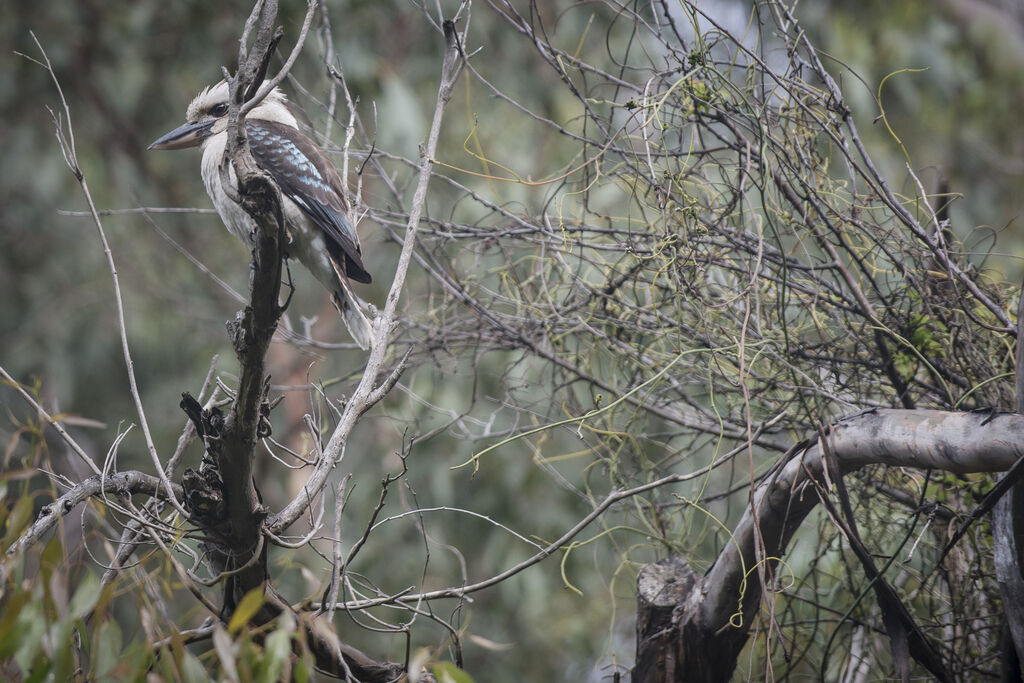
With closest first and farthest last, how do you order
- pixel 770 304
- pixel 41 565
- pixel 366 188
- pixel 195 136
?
pixel 41 565, pixel 770 304, pixel 195 136, pixel 366 188

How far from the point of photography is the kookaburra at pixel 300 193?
7.57 ft

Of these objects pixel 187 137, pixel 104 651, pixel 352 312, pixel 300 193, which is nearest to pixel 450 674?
pixel 104 651

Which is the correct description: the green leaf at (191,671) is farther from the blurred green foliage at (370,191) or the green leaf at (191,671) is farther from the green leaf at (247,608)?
the blurred green foliage at (370,191)

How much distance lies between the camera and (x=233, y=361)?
5273mm

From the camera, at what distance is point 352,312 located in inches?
91.4

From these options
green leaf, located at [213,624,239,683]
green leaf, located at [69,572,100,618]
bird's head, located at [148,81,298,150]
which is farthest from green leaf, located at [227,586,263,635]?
bird's head, located at [148,81,298,150]

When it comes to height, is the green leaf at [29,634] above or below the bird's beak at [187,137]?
below

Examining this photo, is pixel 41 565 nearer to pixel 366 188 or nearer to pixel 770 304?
pixel 770 304

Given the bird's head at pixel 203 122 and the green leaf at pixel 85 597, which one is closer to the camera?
the green leaf at pixel 85 597

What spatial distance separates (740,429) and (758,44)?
2.42ft

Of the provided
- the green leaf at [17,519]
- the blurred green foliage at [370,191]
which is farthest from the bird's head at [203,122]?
the blurred green foliage at [370,191]

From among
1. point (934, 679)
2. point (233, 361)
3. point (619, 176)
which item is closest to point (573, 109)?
point (233, 361)

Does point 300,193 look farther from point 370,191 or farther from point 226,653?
point 370,191

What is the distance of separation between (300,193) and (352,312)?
360mm
